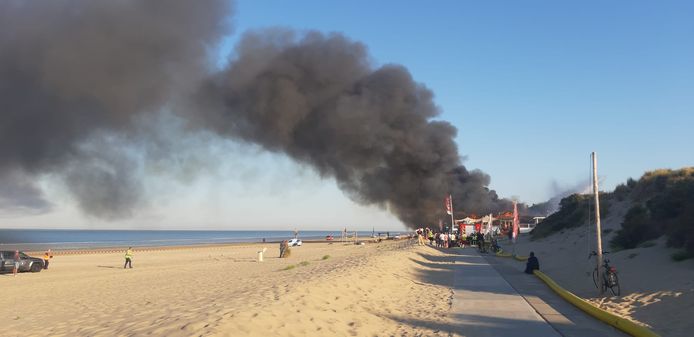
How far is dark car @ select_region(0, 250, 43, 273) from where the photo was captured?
72.3 feet

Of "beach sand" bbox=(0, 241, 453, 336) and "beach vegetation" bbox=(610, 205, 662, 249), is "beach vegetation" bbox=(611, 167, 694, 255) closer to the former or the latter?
"beach vegetation" bbox=(610, 205, 662, 249)

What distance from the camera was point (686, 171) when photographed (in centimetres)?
3206

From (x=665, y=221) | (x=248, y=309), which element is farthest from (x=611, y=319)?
(x=665, y=221)

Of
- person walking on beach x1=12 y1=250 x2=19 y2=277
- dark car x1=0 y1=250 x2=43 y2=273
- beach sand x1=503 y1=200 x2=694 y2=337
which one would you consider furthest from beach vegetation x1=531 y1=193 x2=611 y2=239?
person walking on beach x1=12 y1=250 x2=19 y2=277

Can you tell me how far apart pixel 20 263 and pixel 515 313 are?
21419 mm

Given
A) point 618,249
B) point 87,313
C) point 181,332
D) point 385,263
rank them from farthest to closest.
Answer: point 618,249 < point 385,263 < point 87,313 < point 181,332

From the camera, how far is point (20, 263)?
2258 centimetres

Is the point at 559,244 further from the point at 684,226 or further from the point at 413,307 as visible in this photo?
the point at 413,307

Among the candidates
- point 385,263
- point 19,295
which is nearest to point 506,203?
point 385,263

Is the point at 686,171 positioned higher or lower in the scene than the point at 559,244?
higher

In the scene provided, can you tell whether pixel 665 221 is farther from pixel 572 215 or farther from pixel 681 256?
pixel 572 215

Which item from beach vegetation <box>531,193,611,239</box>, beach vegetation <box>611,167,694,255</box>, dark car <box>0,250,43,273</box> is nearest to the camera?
beach vegetation <box>611,167,694,255</box>

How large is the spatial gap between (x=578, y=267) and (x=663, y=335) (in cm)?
1092

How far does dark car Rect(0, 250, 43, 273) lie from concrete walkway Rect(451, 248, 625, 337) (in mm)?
18665
